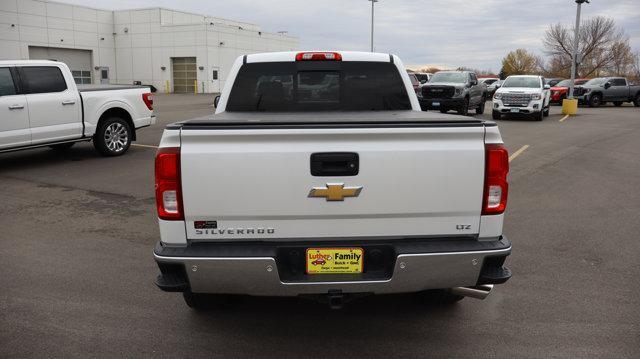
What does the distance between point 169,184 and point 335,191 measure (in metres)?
0.94

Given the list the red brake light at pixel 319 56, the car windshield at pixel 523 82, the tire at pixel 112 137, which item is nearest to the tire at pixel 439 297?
the red brake light at pixel 319 56

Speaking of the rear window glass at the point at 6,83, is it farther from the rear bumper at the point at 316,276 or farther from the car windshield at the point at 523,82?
the car windshield at the point at 523,82

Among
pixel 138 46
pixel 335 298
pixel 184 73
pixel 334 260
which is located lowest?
pixel 335 298

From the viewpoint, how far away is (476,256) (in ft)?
10.5

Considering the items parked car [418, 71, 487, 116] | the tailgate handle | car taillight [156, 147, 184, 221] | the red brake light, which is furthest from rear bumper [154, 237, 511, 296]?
parked car [418, 71, 487, 116]

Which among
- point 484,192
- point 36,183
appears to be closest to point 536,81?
point 36,183

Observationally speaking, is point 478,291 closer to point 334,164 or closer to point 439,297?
point 439,297

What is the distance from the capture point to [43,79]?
10.6 metres

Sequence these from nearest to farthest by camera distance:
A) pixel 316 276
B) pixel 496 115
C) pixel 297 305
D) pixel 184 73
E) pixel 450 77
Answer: pixel 316 276
pixel 297 305
pixel 496 115
pixel 450 77
pixel 184 73

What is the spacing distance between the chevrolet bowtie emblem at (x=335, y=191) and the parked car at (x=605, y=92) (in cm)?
3450

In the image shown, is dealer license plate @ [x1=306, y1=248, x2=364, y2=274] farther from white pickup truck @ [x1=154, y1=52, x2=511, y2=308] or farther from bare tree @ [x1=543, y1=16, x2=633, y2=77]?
bare tree @ [x1=543, y1=16, x2=633, y2=77]

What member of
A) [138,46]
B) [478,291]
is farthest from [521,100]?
[138,46]

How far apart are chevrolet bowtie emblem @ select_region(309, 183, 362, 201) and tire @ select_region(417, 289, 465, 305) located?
4.98ft

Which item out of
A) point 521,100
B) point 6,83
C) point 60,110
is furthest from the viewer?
point 521,100
